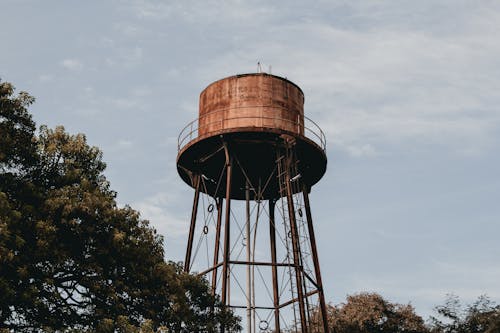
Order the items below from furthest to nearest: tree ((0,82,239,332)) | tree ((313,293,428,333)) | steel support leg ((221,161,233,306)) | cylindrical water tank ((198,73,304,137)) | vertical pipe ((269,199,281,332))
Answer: tree ((313,293,428,333))
vertical pipe ((269,199,281,332))
cylindrical water tank ((198,73,304,137))
steel support leg ((221,161,233,306))
tree ((0,82,239,332))

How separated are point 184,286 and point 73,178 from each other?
5.04m

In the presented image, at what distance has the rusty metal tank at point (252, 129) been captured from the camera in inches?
958

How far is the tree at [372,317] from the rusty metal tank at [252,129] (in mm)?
20714

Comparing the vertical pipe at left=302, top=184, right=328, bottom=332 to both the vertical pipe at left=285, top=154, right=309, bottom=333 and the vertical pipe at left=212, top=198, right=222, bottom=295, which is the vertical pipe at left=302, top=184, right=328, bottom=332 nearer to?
the vertical pipe at left=285, top=154, right=309, bottom=333

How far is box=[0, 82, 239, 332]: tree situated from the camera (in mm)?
17594

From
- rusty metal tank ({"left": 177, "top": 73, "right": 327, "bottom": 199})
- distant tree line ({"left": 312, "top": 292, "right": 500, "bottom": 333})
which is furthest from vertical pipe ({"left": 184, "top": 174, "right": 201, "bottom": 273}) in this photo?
distant tree line ({"left": 312, "top": 292, "right": 500, "bottom": 333})

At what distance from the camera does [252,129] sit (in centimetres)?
2398

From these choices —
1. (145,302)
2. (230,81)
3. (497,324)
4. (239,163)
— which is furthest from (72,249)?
(497,324)

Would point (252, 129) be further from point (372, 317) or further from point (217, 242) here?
point (372, 317)

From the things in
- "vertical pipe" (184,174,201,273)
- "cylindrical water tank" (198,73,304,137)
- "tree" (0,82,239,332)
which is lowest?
"tree" (0,82,239,332)

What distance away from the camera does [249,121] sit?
963 inches

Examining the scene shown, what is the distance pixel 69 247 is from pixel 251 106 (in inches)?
353

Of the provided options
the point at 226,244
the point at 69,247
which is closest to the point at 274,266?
the point at 226,244

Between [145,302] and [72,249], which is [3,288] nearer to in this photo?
[72,249]
